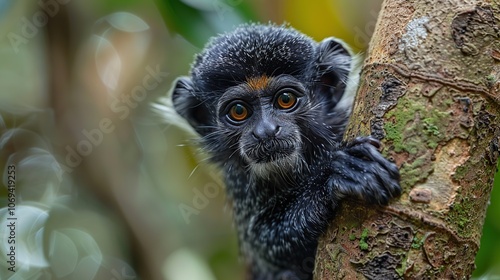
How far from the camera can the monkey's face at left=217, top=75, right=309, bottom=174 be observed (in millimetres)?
4395

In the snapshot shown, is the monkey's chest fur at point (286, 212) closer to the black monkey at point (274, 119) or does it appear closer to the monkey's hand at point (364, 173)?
the black monkey at point (274, 119)

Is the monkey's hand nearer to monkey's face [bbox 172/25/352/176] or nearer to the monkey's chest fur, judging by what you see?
the monkey's chest fur

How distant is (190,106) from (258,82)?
0.98m

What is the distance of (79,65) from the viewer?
6.98 metres

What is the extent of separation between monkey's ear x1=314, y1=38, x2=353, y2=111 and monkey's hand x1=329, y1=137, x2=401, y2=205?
1.59 m

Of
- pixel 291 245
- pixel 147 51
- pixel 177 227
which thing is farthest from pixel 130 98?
pixel 291 245

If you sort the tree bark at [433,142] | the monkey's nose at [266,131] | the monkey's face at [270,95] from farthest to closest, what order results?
1. the monkey's face at [270,95]
2. the monkey's nose at [266,131]
3. the tree bark at [433,142]

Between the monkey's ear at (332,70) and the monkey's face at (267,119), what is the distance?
1.12 ft

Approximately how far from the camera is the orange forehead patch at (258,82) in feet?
15.0

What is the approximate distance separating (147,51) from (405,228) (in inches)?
216

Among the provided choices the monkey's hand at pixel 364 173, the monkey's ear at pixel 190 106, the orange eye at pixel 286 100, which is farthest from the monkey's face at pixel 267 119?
the monkey's hand at pixel 364 173

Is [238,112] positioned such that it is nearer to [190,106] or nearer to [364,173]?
[190,106]

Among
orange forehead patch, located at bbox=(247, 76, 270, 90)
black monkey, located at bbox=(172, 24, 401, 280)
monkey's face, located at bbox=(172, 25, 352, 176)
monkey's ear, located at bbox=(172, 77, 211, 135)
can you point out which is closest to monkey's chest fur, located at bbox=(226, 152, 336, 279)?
black monkey, located at bbox=(172, 24, 401, 280)

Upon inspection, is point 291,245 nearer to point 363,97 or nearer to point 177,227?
point 363,97
